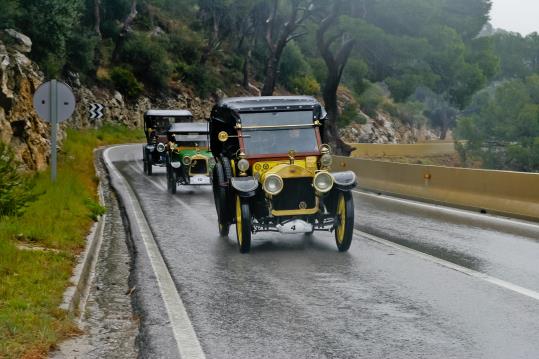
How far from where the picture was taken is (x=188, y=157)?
69.4ft

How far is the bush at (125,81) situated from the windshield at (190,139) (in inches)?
1489

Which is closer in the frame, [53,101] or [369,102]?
[53,101]

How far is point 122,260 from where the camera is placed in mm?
10359

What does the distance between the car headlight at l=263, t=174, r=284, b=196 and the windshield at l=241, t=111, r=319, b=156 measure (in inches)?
42.4

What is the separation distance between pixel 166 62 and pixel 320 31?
2952 centimetres

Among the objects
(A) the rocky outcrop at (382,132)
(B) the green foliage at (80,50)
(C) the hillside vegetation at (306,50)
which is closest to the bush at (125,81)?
(C) the hillside vegetation at (306,50)

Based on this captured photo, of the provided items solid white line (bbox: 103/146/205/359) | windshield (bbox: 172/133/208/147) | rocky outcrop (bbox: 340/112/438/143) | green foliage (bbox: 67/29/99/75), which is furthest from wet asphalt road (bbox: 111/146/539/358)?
rocky outcrop (bbox: 340/112/438/143)

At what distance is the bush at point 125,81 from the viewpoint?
195ft

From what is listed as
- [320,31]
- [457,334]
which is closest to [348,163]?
[320,31]

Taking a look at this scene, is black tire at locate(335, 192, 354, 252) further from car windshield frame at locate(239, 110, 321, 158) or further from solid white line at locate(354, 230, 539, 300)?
car windshield frame at locate(239, 110, 321, 158)

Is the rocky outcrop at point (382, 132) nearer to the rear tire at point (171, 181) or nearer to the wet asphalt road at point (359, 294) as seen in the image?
the rear tire at point (171, 181)

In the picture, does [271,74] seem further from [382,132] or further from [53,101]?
[382,132]

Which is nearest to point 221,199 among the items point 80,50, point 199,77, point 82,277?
point 82,277

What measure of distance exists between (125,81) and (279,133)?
49574mm
